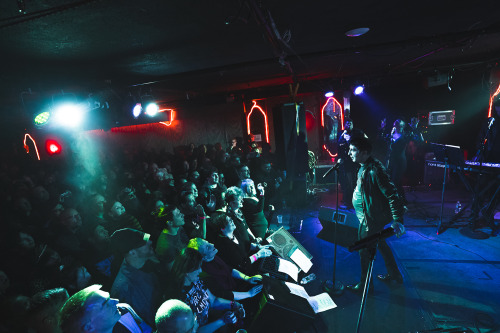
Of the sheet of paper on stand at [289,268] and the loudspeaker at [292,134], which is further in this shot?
the loudspeaker at [292,134]

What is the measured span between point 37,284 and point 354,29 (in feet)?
16.6

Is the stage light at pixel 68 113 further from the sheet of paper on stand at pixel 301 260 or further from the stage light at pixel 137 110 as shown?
the sheet of paper on stand at pixel 301 260

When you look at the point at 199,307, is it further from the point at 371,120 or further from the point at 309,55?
the point at 371,120

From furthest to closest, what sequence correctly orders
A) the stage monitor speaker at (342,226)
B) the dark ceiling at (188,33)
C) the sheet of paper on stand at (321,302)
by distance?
the stage monitor speaker at (342,226) < the sheet of paper on stand at (321,302) < the dark ceiling at (188,33)

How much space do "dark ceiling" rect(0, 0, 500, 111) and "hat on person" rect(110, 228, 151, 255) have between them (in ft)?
6.85

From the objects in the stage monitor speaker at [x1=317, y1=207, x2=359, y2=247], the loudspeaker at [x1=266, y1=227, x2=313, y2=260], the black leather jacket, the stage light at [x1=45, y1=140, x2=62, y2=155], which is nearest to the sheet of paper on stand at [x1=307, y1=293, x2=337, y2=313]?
the loudspeaker at [x1=266, y1=227, x2=313, y2=260]

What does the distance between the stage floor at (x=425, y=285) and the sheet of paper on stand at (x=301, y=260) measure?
0.63 feet

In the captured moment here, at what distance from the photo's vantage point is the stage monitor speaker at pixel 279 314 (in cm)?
220

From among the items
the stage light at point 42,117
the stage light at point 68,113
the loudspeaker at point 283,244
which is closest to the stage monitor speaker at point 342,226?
the loudspeaker at point 283,244

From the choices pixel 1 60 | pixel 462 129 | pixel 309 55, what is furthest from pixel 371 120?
pixel 1 60

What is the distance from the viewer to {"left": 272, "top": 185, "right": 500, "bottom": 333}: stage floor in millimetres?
2506

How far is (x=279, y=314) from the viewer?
223 cm

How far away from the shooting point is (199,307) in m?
2.04

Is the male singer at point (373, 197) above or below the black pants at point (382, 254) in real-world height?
above
